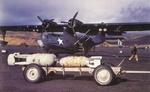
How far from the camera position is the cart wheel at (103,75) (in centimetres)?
754

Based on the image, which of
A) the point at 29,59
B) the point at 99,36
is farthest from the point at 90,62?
the point at 99,36

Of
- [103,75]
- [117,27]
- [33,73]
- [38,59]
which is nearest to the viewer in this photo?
[103,75]

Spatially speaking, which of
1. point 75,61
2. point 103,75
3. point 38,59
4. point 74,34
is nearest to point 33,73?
point 38,59

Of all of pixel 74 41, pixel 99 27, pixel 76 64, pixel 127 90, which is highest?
pixel 99 27

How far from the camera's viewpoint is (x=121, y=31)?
822 inches

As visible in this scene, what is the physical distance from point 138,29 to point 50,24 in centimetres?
833

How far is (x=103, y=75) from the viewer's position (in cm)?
763

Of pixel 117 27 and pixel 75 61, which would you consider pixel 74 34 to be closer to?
pixel 117 27

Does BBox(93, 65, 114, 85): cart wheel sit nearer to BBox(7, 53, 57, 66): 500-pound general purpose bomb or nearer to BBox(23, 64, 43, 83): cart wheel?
BBox(7, 53, 57, 66): 500-pound general purpose bomb

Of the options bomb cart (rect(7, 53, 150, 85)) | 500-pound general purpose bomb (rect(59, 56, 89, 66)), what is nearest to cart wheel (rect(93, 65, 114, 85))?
bomb cart (rect(7, 53, 150, 85))

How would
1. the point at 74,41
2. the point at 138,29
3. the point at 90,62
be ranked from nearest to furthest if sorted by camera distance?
1. the point at 90,62
2. the point at 74,41
3. the point at 138,29

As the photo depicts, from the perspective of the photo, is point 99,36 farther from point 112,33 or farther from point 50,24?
point 50,24

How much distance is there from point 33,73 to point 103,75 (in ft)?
8.78

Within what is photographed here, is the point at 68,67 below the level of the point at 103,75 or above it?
above
